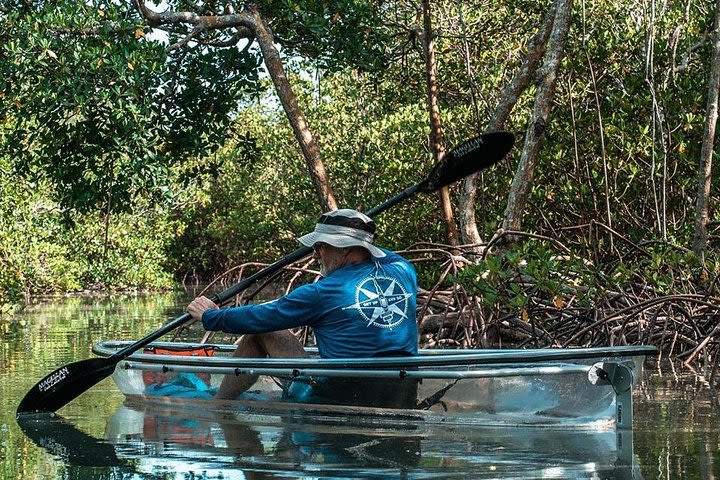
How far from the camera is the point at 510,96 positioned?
1073cm

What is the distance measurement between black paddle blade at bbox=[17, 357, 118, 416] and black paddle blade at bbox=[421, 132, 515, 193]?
1992 millimetres

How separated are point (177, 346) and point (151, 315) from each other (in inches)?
380

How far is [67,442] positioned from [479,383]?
1.85 m

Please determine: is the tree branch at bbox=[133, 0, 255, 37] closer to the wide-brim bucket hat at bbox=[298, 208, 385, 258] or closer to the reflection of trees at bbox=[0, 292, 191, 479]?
the reflection of trees at bbox=[0, 292, 191, 479]

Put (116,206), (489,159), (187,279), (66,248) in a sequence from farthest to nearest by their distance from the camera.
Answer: (187,279) → (66,248) → (116,206) → (489,159)

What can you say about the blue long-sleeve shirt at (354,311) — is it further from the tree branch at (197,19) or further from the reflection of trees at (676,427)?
the tree branch at (197,19)

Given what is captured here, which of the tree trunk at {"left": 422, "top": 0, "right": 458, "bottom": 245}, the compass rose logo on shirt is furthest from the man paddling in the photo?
the tree trunk at {"left": 422, "top": 0, "right": 458, "bottom": 245}

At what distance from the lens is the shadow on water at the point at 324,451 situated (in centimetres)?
453

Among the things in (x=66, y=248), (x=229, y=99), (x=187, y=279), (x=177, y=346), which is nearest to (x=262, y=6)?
(x=229, y=99)

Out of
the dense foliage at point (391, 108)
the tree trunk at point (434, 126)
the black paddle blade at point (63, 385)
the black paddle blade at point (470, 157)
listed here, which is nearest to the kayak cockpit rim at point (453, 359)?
the black paddle blade at point (63, 385)

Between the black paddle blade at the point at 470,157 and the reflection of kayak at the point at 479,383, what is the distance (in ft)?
4.20

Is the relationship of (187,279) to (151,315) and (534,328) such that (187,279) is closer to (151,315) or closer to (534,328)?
(151,315)

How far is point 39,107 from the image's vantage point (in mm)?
9727

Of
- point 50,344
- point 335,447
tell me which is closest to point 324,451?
point 335,447
